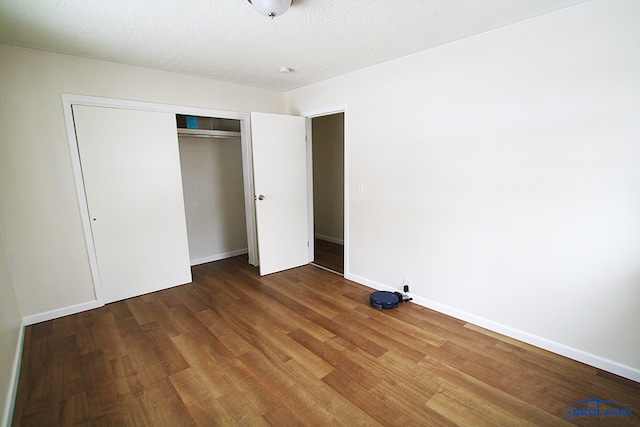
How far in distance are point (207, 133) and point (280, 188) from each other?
4.52ft

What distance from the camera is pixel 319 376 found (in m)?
1.95

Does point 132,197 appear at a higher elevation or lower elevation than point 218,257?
higher

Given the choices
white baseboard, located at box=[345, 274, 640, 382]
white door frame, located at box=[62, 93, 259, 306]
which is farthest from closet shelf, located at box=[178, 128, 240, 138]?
white baseboard, located at box=[345, 274, 640, 382]

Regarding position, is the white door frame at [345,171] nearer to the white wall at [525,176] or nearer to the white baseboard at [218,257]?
the white wall at [525,176]

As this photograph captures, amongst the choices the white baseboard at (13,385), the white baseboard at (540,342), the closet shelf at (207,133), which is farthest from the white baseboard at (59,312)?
the white baseboard at (540,342)

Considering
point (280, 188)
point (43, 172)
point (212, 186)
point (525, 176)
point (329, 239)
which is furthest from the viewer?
point (329, 239)

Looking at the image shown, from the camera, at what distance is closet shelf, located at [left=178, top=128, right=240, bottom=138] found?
384cm

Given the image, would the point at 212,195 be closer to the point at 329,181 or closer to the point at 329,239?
the point at 329,181

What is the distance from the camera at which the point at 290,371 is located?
2006 mm

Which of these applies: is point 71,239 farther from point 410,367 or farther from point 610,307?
point 610,307

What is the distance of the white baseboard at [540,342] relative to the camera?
189cm

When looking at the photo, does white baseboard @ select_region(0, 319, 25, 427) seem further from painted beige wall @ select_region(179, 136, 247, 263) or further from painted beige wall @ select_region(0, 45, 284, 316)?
painted beige wall @ select_region(179, 136, 247, 263)

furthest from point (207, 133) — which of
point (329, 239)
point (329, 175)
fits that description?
point (329, 239)

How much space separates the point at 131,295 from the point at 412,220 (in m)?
3.17
